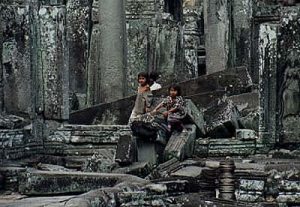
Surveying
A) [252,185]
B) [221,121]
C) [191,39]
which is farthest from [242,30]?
[252,185]

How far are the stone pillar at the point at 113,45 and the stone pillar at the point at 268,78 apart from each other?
663 cm

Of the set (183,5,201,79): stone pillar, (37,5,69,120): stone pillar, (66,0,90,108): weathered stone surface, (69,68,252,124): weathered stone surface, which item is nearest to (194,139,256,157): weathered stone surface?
(69,68,252,124): weathered stone surface

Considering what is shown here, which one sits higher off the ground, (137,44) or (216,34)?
(216,34)

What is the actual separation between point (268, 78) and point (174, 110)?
1.76m

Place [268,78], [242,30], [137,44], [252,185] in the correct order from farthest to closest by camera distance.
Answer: [242,30] < [137,44] < [268,78] < [252,185]

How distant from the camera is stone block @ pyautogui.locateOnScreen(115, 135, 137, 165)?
37.3 ft

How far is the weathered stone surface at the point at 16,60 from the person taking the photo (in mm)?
12930

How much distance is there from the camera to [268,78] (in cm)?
1101

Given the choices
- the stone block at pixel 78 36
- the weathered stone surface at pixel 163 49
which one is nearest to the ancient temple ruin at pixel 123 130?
the stone block at pixel 78 36

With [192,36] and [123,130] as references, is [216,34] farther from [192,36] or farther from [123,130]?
[123,130]

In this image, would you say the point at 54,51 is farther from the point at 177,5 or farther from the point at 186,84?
the point at 177,5

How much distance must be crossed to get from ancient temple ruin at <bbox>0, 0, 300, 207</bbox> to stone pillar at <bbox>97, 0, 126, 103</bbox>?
0.02 metres

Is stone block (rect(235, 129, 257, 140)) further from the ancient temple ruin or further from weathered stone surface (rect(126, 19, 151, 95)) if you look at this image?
weathered stone surface (rect(126, 19, 151, 95))

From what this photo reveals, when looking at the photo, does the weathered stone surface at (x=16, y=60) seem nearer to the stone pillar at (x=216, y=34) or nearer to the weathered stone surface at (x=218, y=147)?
the weathered stone surface at (x=218, y=147)
